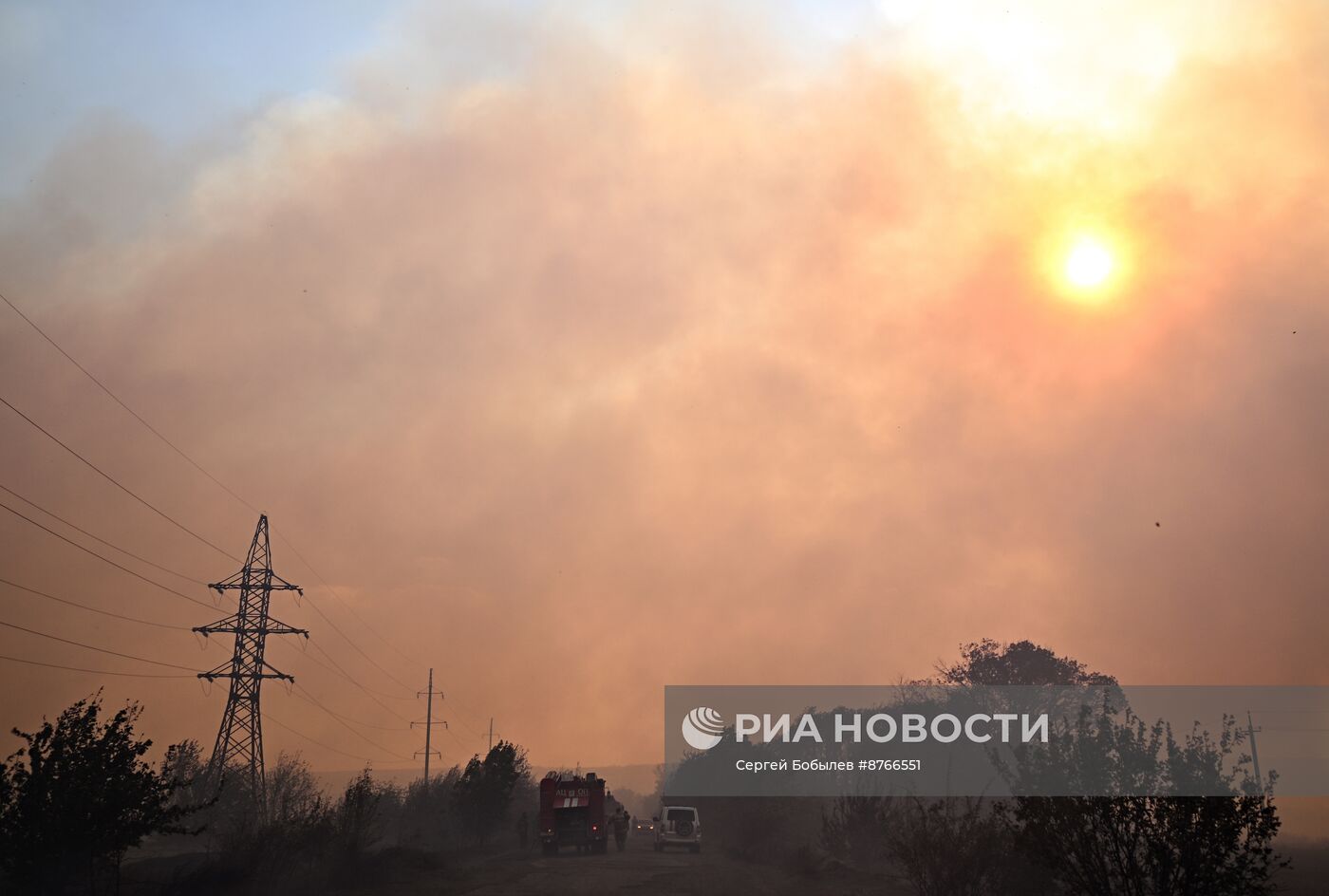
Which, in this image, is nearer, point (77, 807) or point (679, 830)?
point (77, 807)

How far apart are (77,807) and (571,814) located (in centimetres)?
3820

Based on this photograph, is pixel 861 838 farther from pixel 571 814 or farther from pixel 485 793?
pixel 485 793

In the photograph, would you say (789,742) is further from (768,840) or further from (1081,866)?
(1081,866)

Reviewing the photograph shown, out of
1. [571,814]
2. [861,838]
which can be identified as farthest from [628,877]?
[571,814]

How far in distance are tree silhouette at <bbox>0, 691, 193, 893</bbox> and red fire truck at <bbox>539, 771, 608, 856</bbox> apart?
34.6 m

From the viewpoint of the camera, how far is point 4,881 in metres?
21.2

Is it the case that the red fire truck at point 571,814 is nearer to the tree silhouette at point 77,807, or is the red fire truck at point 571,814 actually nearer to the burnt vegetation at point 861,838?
the burnt vegetation at point 861,838

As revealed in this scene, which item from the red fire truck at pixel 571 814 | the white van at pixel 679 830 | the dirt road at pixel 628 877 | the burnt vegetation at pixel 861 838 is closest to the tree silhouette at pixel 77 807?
the burnt vegetation at pixel 861 838

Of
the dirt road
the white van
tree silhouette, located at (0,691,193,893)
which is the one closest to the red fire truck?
the dirt road

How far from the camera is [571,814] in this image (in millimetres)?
56438

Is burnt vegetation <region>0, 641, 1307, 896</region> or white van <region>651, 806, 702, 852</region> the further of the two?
white van <region>651, 806, 702, 852</region>

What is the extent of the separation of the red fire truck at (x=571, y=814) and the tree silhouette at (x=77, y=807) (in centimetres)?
3461

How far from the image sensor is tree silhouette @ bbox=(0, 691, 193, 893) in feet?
70.1

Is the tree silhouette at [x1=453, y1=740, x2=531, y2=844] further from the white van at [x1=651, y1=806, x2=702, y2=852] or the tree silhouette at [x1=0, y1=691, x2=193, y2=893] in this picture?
the tree silhouette at [x1=0, y1=691, x2=193, y2=893]
